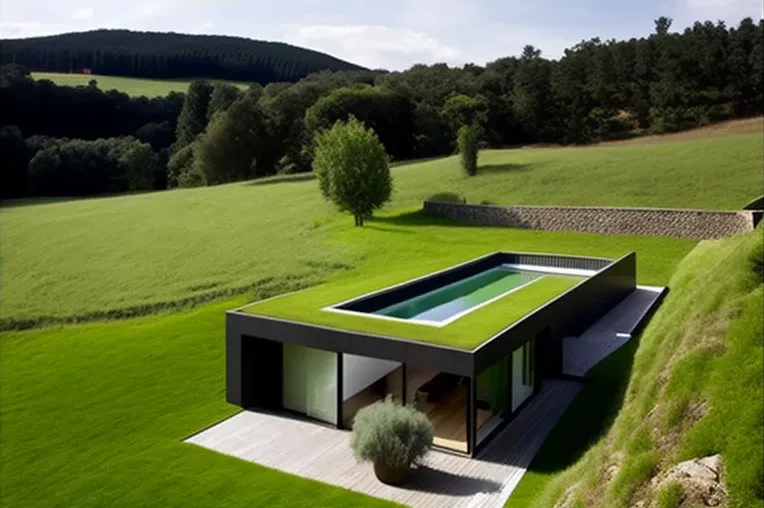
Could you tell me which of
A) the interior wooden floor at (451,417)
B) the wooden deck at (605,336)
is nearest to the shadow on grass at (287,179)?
the wooden deck at (605,336)

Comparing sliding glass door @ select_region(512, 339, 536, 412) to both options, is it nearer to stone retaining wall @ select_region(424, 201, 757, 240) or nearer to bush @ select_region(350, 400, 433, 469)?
bush @ select_region(350, 400, 433, 469)

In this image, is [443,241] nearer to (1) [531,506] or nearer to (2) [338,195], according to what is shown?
(2) [338,195]

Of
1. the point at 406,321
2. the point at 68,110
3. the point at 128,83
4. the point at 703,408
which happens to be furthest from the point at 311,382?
the point at 128,83

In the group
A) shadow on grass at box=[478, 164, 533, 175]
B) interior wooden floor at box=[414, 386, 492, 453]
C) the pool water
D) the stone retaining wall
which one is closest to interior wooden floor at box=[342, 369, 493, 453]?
interior wooden floor at box=[414, 386, 492, 453]

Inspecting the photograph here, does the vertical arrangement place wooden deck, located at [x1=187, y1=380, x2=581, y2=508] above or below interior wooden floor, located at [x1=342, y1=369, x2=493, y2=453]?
below

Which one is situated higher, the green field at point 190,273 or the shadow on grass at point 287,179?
the shadow on grass at point 287,179

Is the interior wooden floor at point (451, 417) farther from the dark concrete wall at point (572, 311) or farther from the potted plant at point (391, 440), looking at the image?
the dark concrete wall at point (572, 311)

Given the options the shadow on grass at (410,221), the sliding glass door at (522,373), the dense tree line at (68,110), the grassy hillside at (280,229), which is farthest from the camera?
the dense tree line at (68,110)
